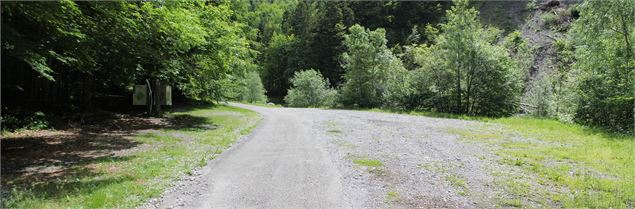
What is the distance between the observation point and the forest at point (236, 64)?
1191 cm

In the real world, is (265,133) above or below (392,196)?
above

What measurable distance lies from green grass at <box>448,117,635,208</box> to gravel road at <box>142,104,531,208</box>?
3.12 ft

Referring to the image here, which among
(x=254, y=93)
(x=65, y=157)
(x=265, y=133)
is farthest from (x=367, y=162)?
(x=254, y=93)

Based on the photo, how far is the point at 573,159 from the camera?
11406mm

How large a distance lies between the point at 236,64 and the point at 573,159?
17.9 metres

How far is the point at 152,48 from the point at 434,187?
12.0 meters

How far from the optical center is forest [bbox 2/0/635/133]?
1191 centimetres

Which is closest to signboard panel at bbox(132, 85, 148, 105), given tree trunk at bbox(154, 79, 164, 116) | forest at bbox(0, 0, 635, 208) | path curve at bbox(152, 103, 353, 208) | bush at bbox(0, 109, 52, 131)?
forest at bbox(0, 0, 635, 208)

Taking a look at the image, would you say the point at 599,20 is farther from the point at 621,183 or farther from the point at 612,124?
the point at 621,183

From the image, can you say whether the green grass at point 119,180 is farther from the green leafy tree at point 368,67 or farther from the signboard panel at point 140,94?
the green leafy tree at point 368,67

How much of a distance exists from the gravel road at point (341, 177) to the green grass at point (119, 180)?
1.62 ft

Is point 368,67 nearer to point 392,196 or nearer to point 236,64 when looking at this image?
point 236,64

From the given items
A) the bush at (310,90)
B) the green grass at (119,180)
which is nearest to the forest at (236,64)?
the green grass at (119,180)

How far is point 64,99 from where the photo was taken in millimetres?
22062
